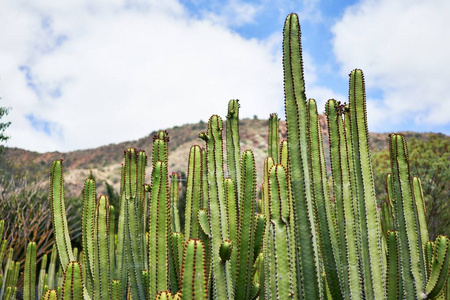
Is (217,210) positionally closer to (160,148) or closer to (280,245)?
(280,245)

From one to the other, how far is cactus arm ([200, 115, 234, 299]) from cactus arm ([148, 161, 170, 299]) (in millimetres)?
331

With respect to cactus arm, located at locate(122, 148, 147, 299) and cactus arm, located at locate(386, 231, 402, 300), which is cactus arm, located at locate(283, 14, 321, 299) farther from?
cactus arm, located at locate(122, 148, 147, 299)

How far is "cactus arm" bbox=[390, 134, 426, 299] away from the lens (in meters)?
2.75

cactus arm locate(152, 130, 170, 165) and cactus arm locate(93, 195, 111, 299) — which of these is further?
cactus arm locate(152, 130, 170, 165)

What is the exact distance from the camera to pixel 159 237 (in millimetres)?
2975

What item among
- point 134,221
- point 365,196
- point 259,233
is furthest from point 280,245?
point 134,221

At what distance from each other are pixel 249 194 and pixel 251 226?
0.82ft

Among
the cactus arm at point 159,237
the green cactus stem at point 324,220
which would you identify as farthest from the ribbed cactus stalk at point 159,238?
the green cactus stem at point 324,220

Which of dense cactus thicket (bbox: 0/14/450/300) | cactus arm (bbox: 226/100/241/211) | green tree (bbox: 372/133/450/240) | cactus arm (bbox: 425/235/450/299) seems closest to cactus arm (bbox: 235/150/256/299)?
dense cactus thicket (bbox: 0/14/450/300)

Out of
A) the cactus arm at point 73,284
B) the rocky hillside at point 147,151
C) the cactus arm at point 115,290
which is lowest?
the cactus arm at point 115,290

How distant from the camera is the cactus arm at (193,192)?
11.6ft

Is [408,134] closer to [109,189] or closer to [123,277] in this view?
[109,189]

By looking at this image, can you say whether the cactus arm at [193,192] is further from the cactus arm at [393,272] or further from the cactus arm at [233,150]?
the cactus arm at [393,272]

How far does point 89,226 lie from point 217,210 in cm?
130
